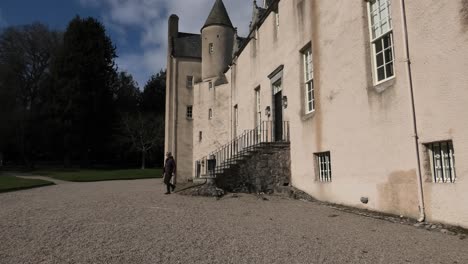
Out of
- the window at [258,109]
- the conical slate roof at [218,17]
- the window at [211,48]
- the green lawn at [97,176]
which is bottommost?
the green lawn at [97,176]

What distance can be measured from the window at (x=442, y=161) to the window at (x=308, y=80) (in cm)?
535

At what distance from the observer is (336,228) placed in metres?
7.03

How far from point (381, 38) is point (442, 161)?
3.38 meters

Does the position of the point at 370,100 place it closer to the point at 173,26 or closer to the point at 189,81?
the point at 189,81

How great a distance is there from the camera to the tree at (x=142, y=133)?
44.1 meters

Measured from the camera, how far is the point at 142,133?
146 ft

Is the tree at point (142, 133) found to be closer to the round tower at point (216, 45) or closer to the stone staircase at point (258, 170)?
Result: the round tower at point (216, 45)

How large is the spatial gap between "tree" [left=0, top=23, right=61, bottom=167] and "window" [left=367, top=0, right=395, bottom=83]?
136ft

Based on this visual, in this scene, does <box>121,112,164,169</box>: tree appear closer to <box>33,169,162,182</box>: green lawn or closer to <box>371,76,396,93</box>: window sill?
<box>33,169,162,182</box>: green lawn

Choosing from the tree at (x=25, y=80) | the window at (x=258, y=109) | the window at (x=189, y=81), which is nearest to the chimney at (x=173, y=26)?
the window at (x=189, y=81)

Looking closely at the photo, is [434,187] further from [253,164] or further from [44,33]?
[44,33]

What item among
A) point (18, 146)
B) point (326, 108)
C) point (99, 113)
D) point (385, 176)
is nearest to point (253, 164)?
point (326, 108)

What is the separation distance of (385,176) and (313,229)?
247cm

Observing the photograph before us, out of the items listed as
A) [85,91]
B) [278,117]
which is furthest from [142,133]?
[278,117]
